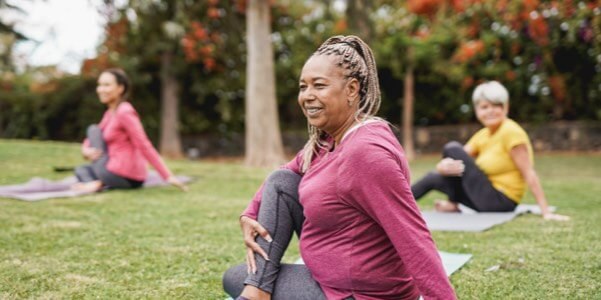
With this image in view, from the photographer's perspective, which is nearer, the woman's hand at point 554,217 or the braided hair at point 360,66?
the braided hair at point 360,66

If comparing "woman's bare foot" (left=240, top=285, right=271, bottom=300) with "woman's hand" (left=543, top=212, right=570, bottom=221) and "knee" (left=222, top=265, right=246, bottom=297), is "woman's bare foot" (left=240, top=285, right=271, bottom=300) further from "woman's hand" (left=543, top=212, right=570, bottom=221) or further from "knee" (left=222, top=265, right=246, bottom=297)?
"woman's hand" (left=543, top=212, right=570, bottom=221)

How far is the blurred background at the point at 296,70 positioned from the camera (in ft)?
47.0

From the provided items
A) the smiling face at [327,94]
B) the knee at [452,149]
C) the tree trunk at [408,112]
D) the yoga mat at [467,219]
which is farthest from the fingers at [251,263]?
the tree trunk at [408,112]

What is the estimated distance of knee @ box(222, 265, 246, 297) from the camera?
2.24 m

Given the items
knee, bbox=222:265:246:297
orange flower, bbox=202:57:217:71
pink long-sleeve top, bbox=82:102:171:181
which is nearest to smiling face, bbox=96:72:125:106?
pink long-sleeve top, bbox=82:102:171:181

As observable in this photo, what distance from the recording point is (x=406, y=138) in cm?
1628

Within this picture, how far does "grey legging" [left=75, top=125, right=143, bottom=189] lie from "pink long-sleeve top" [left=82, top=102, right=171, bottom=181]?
5cm

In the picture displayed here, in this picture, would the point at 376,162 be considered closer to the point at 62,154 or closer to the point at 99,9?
the point at 62,154

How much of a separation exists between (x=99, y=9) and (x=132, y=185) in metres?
6.51

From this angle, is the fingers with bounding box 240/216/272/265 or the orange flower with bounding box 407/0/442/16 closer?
the fingers with bounding box 240/216/272/265

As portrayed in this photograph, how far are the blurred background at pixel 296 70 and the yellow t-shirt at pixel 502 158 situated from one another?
8.04 m

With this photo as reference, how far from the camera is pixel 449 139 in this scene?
16859 mm

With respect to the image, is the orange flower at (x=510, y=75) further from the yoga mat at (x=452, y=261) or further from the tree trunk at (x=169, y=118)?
the yoga mat at (x=452, y=261)

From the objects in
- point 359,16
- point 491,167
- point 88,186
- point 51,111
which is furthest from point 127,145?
point 51,111
